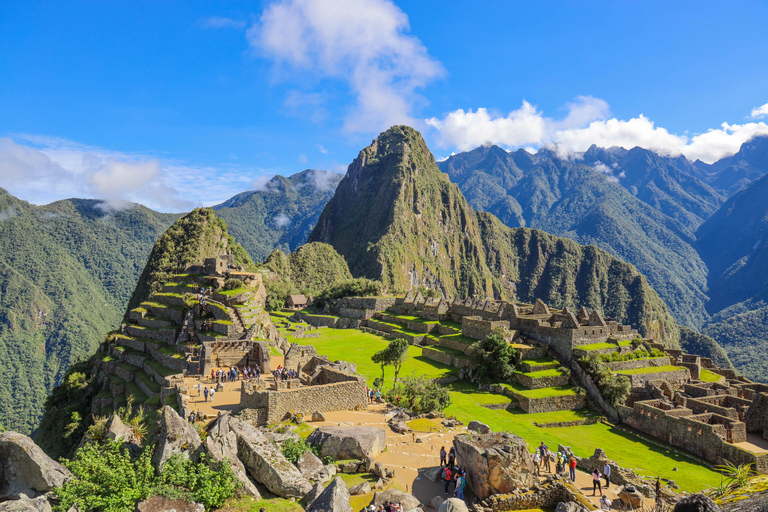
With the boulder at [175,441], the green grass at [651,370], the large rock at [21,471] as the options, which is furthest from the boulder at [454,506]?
the green grass at [651,370]

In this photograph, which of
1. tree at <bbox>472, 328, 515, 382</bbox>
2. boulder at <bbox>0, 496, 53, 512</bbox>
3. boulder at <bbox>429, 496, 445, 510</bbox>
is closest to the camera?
boulder at <bbox>0, 496, 53, 512</bbox>

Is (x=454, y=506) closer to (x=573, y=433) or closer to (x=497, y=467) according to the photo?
(x=497, y=467)

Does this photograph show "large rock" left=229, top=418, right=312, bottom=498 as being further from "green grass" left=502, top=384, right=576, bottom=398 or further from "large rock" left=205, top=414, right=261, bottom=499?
"green grass" left=502, top=384, right=576, bottom=398

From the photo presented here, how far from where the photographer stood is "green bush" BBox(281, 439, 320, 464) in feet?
44.3

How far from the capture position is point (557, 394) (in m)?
34.3

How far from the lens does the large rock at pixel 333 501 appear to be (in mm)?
9898

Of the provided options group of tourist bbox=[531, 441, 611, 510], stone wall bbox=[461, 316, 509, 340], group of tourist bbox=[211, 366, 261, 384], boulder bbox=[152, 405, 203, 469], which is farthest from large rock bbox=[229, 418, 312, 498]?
stone wall bbox=[461, 316, 509, 340]

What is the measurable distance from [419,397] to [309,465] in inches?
488

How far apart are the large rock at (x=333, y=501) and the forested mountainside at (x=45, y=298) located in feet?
318

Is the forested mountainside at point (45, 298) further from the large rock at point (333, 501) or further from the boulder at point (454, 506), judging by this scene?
the boulder at point (454, 506)

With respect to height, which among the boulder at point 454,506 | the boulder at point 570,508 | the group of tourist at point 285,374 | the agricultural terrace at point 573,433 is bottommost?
the agricultural terrace at point 573,433

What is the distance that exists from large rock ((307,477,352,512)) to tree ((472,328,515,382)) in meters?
28.4

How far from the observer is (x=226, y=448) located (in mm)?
12523

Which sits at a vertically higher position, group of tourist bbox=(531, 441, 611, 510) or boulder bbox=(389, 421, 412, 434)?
boulder bbox=(389, 421, 412, 434)
